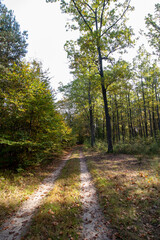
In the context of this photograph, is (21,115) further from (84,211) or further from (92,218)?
(92,218)

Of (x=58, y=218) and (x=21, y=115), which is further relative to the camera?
(x=21, y=115)

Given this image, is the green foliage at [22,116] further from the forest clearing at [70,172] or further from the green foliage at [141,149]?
the green foliage at [141,149]

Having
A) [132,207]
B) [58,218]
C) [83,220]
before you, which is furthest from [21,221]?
[132,207]

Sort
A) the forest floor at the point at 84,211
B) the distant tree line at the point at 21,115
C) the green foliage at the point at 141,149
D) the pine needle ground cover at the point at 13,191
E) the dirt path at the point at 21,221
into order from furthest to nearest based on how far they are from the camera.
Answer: the green foliage at the point at 141,149 → the distant tree line at the point at 21,115 → the pine needle ground cover at the point at 13,191 → the dirt path at the point at 21,221 → the forest floor at the point at 84,211

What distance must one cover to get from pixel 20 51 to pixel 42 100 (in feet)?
27.0

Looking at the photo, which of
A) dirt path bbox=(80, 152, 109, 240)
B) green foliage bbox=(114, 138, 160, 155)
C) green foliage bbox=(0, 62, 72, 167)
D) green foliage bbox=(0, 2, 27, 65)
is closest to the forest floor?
dirt path bbox=(80, 152, 109, 240)

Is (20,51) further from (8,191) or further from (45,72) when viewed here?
(8,191)

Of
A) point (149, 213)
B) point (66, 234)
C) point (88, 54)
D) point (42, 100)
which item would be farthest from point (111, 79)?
point (66, 234)

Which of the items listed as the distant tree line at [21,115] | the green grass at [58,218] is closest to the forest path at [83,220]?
the green grass at [58,218]

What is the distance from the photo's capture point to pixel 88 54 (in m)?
14.2

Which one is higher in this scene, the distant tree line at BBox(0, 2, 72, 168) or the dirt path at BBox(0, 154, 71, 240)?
the distant tree line at BBox(0, 2, 72, 168)

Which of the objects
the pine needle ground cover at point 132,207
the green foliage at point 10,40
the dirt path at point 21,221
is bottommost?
the dirt path at point 21,221

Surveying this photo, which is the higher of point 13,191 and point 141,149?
point 141,149

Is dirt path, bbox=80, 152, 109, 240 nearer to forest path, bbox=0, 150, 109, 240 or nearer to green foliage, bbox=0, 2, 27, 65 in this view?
forest path, bbox=0, 150, 109, 240
